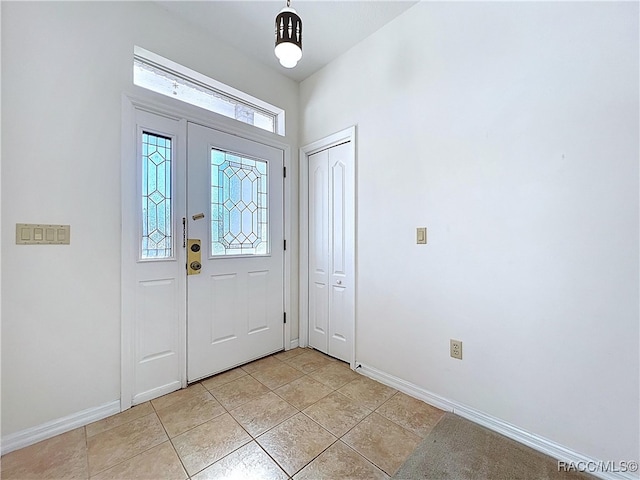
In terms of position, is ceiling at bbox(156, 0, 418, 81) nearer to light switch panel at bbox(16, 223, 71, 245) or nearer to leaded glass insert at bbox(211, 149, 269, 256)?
leaded glass insert at bbox(211, 149, 269, 256)

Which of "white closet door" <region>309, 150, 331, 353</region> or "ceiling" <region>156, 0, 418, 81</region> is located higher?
"ceiling" <region>156, 0, 418, 81</region>

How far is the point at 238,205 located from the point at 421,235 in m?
1.53

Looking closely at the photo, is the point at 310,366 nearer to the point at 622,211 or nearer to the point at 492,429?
the point at 492,429

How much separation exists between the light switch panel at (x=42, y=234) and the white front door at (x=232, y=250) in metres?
0.69

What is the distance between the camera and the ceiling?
1972mm

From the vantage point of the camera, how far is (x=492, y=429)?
1.61 m

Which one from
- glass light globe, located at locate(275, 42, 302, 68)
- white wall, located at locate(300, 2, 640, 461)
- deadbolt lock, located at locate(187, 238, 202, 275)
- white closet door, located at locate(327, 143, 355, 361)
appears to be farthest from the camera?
white closet door, located at locate(327, 143, 355, 361)

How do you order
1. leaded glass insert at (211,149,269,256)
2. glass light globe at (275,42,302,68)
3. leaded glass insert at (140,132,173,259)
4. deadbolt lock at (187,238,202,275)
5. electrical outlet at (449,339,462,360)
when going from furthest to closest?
leaded glass insert at (211,149,269,256) < deadbolt lock at (187,238,202,275) < leaded glass insert at (140,132,173,259) < electrical outlet at (449,339,462,360) < glass light globe at (275,42,302,68)

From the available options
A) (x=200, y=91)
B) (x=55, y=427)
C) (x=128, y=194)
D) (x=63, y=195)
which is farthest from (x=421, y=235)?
(x=55, y=427)

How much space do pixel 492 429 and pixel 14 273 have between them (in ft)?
9.09

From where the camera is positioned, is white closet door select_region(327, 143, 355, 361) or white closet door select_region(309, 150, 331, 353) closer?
white closet door select_region(327, 143, 355, 361)

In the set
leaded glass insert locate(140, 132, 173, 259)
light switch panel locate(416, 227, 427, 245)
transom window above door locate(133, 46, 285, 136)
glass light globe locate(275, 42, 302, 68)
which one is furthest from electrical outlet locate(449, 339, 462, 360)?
transom window above door locate(133, 46, 285, 136)

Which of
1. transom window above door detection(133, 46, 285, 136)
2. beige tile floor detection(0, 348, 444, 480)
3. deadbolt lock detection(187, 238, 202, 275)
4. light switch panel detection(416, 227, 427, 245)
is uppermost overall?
transom window above door detection(133, 46, 285, 136)

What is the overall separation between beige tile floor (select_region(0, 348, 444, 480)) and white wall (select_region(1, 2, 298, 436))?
0.28 meters
